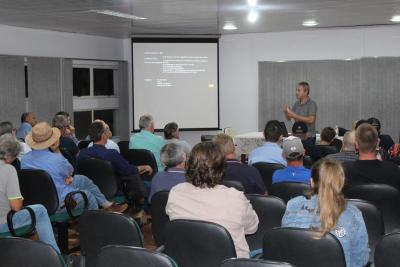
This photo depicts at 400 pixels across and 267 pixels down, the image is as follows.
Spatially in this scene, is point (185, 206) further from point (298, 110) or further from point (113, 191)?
point (298, 110)

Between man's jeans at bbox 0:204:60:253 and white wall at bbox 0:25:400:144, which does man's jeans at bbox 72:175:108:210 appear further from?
white wall at bbox 0:25:400:144

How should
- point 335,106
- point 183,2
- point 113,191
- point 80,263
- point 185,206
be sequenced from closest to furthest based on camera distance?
point 185,206
point 80,263
point 113,191
point 183,2
point 335,106

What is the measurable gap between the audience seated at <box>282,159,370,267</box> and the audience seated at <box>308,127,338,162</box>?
10.7 feet

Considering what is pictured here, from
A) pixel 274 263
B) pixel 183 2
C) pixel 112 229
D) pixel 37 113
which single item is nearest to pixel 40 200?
pixel 112 229

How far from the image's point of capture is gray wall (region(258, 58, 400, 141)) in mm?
10266

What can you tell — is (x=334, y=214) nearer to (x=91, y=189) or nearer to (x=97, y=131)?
(x=91, y=189)

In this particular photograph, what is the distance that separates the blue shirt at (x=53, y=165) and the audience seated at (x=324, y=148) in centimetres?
276

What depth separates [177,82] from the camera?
37.3ft

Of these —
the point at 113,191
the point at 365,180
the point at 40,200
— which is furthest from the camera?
the point at 113,191

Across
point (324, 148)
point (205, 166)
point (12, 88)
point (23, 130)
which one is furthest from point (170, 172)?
point (12, 88)

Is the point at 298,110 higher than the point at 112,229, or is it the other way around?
the point at 298,110

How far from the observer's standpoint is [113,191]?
5.48 metres

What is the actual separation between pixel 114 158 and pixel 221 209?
110 inches

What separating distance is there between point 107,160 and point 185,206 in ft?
8.61
